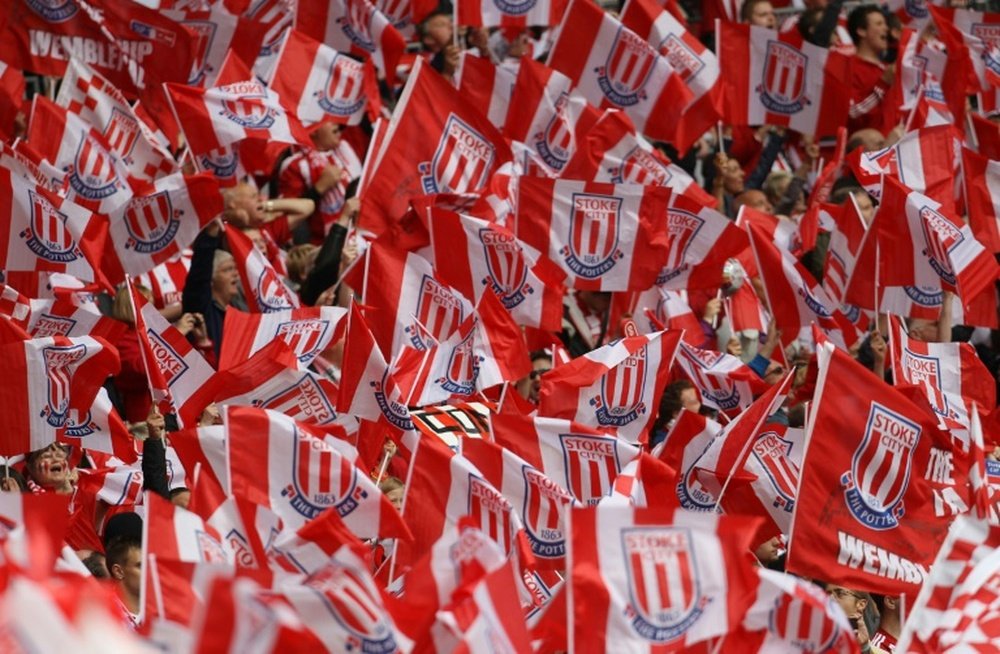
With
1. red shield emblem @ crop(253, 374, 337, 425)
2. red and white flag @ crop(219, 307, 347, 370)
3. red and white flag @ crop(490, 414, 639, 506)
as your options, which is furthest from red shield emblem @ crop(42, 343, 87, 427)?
red and white flag @ crop(490, 414, 639, 506)

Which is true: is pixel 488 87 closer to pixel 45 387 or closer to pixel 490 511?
pixel 45 387

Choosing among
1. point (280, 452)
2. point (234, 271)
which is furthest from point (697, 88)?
point (280, 452)

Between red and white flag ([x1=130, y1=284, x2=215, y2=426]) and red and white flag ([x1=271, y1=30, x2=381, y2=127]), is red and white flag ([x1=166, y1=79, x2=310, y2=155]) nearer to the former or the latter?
red and white flag ([x1=271, y1=30, x2=381, y2=127])

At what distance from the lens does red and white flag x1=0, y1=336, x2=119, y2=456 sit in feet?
29.0

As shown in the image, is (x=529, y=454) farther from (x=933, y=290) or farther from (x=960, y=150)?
(x=960, y=150)

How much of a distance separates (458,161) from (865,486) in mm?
3924

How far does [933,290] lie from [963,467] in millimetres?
2504

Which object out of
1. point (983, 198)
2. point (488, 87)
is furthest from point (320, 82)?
point (983, 198)

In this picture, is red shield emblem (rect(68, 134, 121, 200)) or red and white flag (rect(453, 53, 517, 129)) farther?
red and white flag (rect(453, 53, 517, 129))

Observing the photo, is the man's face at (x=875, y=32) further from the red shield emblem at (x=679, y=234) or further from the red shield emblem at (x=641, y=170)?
the red shield emblem at (x=679, y=234)

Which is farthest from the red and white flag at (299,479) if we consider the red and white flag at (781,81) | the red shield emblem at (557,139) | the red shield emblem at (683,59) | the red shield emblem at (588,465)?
the red and white flag at (781,81)

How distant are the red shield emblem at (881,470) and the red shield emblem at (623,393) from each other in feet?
5.80

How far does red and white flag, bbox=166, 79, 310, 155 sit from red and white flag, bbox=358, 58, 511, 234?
2.13 ft

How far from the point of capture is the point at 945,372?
9.66m
